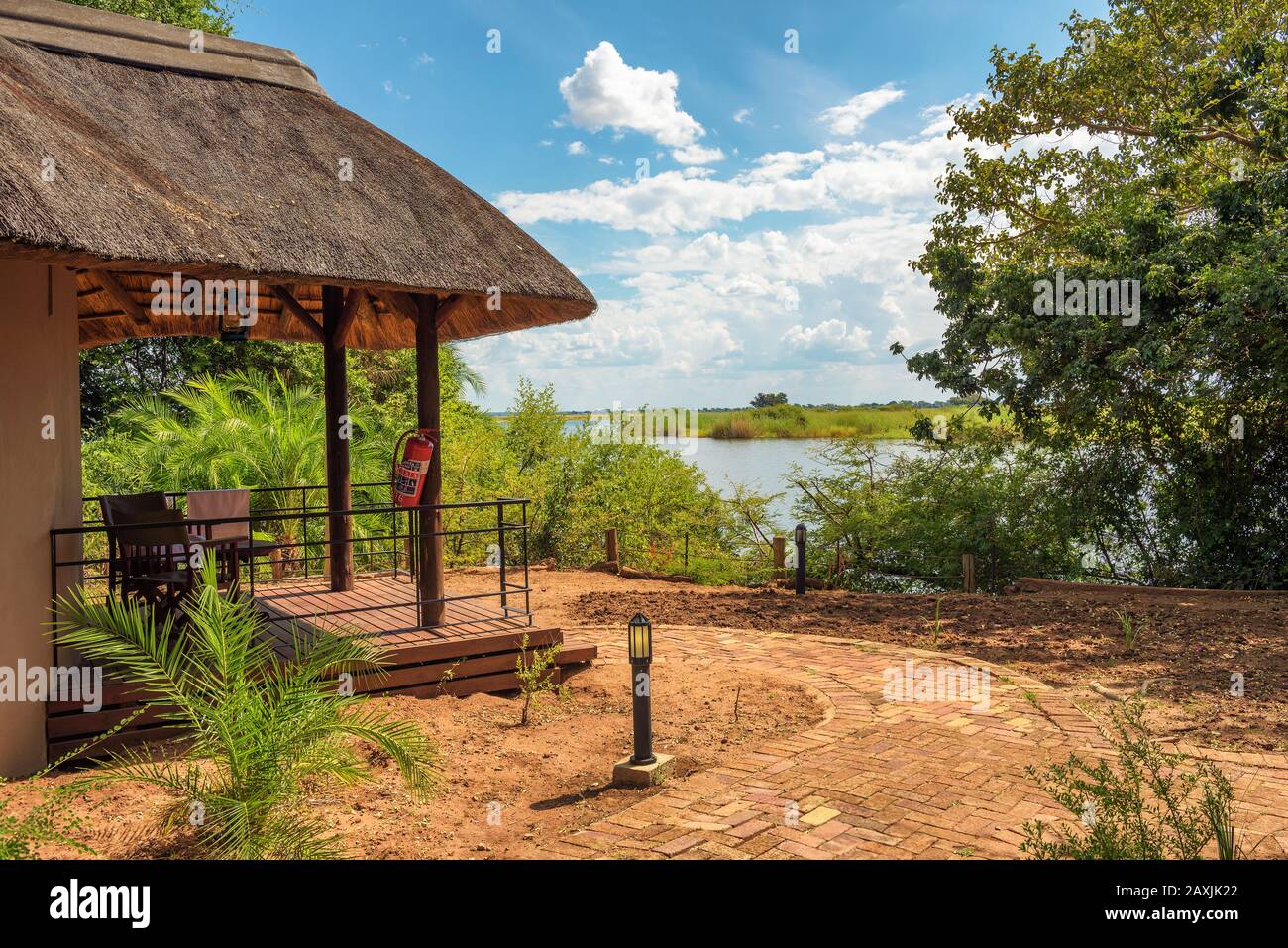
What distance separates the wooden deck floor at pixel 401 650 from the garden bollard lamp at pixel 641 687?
6.86 ft

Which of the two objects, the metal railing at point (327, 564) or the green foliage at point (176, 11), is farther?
the green foliage at point (176, 11)

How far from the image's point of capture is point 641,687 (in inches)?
209

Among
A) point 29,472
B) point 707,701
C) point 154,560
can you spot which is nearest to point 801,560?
point 707,701

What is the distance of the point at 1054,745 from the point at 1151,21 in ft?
47.6

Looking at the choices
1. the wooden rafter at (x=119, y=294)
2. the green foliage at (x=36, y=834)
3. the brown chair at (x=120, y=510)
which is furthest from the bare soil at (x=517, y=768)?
the wooden rafter at (x=119, y=294)

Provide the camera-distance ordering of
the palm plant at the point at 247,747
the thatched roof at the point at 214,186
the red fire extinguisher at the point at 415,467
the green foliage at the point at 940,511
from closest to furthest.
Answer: the palm plant at the point at 247,747
the thatched roof at the point at 214,186
the red fire extinguisher at the point at 415,467
the green foliage at the point at 940,511

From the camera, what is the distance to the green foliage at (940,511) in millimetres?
15164

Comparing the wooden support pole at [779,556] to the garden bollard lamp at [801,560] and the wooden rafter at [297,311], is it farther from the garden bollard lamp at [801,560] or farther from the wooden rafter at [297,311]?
the wooden rafter at [297,311]

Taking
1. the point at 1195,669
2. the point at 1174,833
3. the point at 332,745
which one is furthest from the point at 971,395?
the point at 332,745

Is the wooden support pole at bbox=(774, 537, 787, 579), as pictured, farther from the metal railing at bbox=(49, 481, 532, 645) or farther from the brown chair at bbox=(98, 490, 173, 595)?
the brown chair at bbox=(98, 490, 173, 595)

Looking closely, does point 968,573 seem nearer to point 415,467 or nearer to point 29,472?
point 415,467

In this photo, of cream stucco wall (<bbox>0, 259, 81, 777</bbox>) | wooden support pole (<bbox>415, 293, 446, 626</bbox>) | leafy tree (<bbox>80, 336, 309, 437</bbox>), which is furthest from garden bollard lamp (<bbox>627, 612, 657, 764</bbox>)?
leafy tree (<bbox>80, 336, 309, 437</bbox>)

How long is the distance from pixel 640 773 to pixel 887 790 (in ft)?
4.50

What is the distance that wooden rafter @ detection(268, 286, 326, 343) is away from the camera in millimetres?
8375
